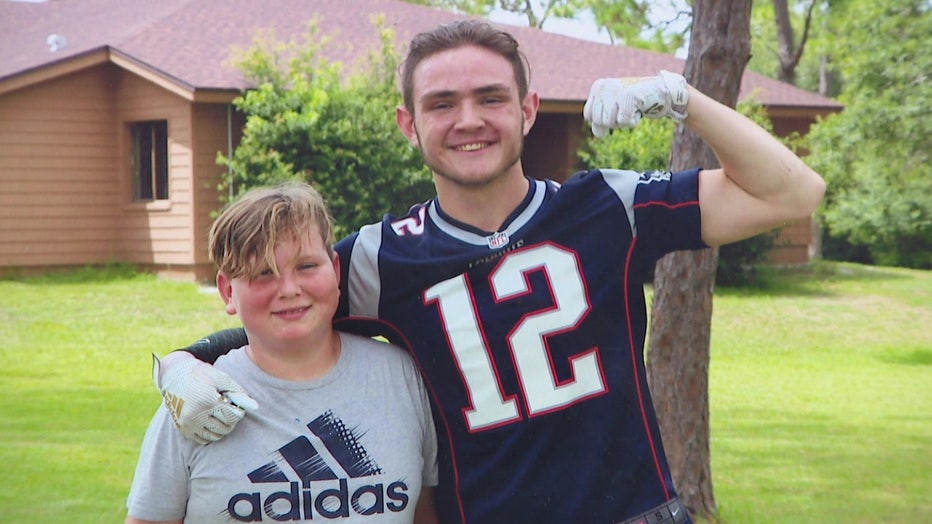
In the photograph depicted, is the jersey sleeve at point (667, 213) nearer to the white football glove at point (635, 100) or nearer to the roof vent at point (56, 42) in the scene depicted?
the white football glove at point (635, 100)

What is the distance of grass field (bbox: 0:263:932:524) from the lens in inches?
257

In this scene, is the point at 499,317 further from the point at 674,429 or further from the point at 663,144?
the point at 663,144

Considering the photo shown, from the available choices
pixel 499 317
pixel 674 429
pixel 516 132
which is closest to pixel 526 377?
pixel 499 317

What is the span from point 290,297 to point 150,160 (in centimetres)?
1651

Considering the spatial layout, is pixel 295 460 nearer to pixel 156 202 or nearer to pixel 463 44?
pixel 463 44

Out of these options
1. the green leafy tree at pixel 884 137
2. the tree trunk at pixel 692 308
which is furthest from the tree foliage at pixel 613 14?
the tree trunk at pixel 692 308

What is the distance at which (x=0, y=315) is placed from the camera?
1347 cm

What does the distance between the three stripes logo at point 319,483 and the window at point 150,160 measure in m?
16.2

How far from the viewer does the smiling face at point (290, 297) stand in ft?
8.27

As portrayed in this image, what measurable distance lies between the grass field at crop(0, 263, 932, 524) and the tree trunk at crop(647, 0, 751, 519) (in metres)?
0.52

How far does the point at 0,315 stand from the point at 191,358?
1185cm

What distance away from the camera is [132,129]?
18359 millimetres

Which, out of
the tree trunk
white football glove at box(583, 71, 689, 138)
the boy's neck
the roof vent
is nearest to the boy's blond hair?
the boy's neck

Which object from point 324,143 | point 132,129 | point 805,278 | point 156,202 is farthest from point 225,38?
point 805,278
